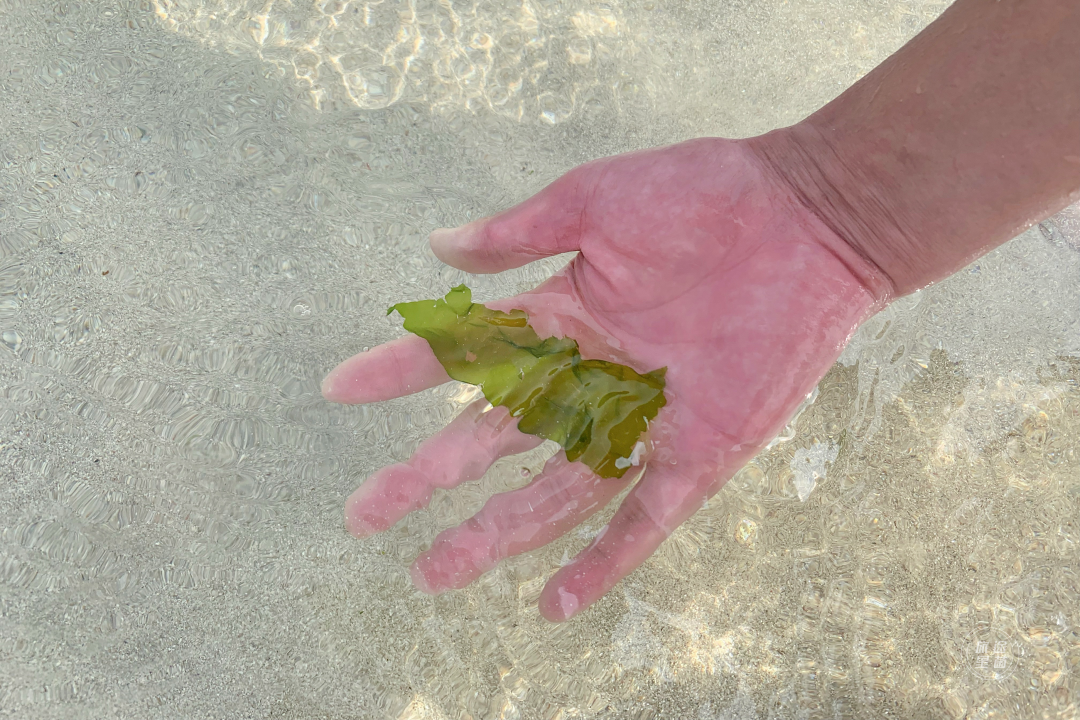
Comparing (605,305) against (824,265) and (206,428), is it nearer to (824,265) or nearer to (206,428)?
(824,265)

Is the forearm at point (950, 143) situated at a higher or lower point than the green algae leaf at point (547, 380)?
higher

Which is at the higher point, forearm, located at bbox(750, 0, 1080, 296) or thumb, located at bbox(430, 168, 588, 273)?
forearm, located at bbox(750, 0, 1080, 296)

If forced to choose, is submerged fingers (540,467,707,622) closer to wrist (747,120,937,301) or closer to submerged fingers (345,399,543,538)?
submerged fingers (345,399,543,538)

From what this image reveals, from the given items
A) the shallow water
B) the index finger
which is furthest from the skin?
the shallow water

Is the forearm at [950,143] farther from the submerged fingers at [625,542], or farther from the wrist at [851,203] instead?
the submerged fingers at [625,542]

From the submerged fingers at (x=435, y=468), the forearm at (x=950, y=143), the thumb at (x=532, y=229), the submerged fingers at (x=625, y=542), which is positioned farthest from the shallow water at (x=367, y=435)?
the forearm at (x=950, y=143)

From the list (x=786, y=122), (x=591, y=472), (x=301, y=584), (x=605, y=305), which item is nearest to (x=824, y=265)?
(x=605, y=305)
